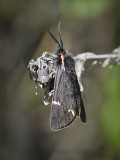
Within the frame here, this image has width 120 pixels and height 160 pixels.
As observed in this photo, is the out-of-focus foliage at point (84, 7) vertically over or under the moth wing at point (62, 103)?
over

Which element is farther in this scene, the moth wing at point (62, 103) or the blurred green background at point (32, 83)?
the blurred green background at point (32, 83)

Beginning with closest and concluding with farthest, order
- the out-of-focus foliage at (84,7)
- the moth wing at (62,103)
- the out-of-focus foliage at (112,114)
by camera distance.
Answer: the moth wing at (62,103) → the out-of-focus foliage at (112,114) → the out-of-focus foliage at (84,7)

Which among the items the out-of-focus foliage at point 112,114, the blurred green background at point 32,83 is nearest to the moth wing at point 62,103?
→ the out-of-focus foliage at point 112,114

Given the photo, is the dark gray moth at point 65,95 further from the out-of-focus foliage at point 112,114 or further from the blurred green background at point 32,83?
the blurred green background at point 32,83

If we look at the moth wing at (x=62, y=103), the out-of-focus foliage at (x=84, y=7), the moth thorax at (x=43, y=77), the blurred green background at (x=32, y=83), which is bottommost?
the moth wing at (x=62, y=103)

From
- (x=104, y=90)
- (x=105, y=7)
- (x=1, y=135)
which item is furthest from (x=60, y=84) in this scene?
(x=1, y=135)

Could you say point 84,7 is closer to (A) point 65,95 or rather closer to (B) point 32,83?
(B) point 32,83

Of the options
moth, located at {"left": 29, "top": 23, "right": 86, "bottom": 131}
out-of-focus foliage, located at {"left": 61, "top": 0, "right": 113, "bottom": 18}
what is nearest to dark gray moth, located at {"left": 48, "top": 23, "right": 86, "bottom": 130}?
moth, located at {"left": 29, "top": 23, "right": 86, "bottom": 131}
